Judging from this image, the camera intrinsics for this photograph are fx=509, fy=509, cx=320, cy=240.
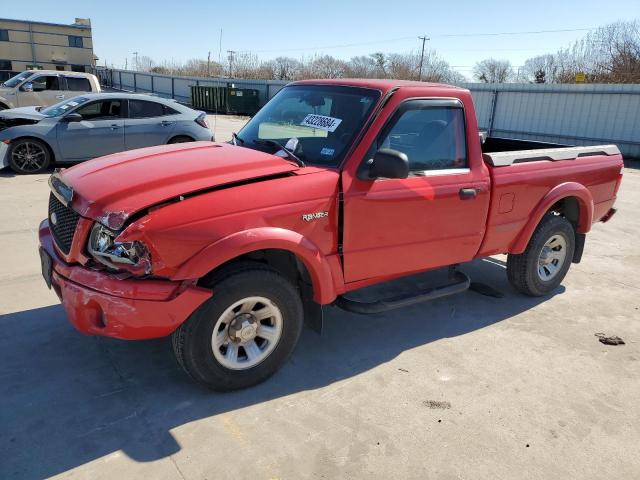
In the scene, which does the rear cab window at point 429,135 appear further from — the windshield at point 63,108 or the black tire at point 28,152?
the black tire at point 28,152

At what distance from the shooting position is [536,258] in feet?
16.4

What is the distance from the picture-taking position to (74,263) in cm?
313

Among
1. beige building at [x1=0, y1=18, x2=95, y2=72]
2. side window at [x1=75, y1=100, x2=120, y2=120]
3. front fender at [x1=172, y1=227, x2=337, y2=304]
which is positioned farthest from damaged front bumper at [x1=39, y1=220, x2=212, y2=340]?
beige building at [x1=0, y1=18, x2=95, y2=72]

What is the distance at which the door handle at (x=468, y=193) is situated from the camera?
4.03 meters

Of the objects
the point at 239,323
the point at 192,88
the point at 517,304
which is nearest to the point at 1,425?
the point at 239,323

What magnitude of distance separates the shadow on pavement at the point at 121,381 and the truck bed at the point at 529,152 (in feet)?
4.72

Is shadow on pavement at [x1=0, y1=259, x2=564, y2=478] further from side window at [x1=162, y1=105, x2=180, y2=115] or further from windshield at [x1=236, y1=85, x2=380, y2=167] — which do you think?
side window at [x1=162, y1=105, x2=180, y2=115]

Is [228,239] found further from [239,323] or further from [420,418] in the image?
[420,418]

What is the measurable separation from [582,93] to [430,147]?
667 inches

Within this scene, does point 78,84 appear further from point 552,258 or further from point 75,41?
point 75,41

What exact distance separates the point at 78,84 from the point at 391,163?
15.0 m

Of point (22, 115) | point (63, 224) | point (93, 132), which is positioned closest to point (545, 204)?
point (63, 224)

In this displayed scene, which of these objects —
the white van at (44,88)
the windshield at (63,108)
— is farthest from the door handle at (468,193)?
the white van at (44,88)

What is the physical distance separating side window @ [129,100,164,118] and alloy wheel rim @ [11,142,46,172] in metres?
1.88
